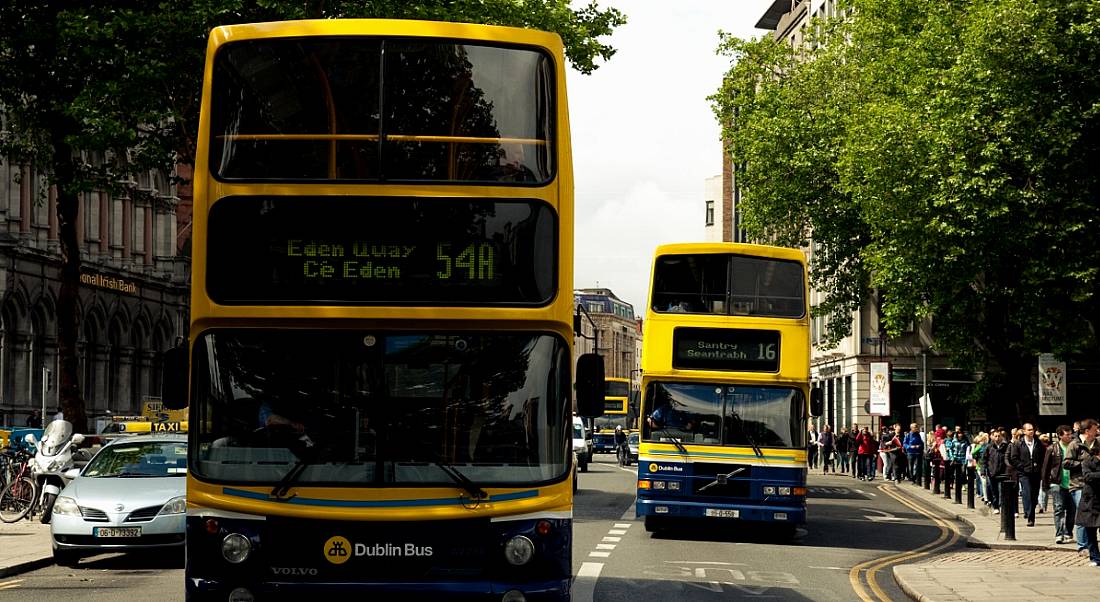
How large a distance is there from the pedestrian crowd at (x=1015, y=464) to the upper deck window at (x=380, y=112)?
1225 cm

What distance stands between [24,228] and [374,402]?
49963mm

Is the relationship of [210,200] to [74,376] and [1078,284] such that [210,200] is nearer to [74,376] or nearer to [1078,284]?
[74,376]

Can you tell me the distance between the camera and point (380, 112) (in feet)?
33.3

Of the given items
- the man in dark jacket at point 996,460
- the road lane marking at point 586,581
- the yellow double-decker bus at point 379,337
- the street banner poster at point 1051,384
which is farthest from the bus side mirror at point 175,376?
the man in dark jacket at point 996,460

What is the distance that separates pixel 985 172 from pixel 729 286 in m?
15.3

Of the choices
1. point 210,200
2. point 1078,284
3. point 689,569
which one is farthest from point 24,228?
point 210,200

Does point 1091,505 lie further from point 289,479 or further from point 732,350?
point 289,479

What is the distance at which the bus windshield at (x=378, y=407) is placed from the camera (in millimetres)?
9742

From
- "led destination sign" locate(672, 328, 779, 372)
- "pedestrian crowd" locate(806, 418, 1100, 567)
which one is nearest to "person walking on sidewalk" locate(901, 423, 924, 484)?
"pedestrian crowd" locate(806, 418, 1100, 567)

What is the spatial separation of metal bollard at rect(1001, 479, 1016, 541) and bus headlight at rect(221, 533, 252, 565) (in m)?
16.3

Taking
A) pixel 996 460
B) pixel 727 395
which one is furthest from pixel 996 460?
pixel 727 395

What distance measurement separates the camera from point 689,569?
60.3ft

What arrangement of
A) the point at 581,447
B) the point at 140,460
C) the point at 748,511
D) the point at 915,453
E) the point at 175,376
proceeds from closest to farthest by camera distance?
the point at 175,376 → the point at 140,460 → the point at 748,511 → the point at 915,453 → the point at 581,447

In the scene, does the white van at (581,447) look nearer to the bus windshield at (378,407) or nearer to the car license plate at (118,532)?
the car license plate at (118,532)
